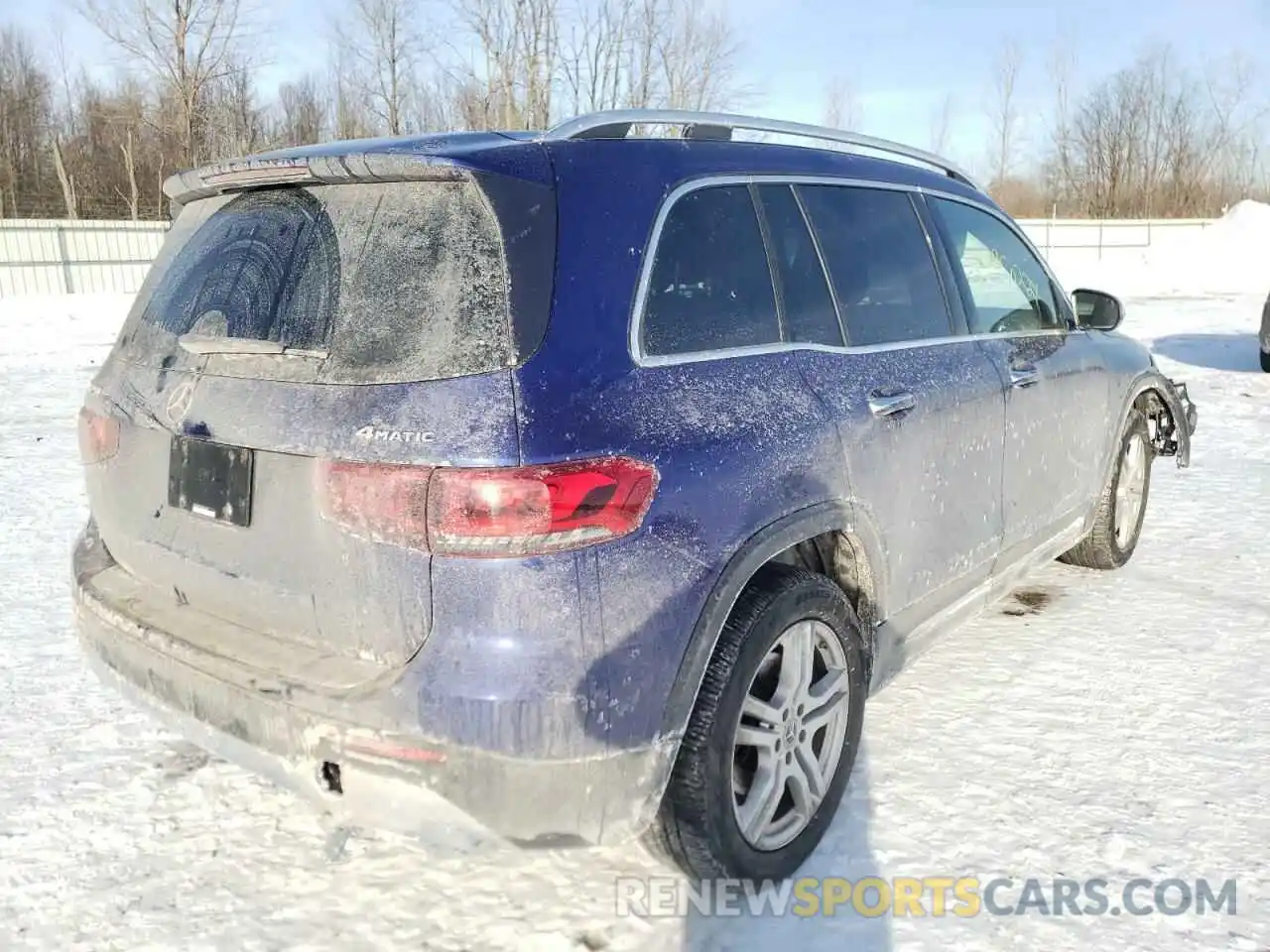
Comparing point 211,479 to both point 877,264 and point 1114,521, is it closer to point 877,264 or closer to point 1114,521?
point 877,264

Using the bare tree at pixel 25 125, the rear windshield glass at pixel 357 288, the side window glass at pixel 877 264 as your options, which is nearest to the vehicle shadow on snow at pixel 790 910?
the rear windshield glass at pixel 357 288

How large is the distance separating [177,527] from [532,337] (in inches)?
41.6

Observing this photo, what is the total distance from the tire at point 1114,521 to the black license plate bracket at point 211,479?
385 centimetres

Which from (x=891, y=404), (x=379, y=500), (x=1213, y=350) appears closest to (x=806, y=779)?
(x=891, y=404)

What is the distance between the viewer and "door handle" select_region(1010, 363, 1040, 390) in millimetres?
3598

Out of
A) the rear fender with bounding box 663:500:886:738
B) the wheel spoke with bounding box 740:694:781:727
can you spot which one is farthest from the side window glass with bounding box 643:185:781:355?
the wheel spoke with bounding box 740:694:781:727

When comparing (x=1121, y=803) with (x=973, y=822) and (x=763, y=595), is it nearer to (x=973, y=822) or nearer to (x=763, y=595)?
(x=973, y=822)

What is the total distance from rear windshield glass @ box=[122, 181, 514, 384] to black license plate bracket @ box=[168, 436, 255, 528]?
7.4 inches

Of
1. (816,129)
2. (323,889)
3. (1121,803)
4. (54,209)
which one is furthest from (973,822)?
(54,209)

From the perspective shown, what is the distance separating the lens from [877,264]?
317 cm

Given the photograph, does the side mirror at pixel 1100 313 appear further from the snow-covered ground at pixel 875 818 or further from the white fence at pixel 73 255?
the white fence at pixel 73 255

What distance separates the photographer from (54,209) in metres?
37.3

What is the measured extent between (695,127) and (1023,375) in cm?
175

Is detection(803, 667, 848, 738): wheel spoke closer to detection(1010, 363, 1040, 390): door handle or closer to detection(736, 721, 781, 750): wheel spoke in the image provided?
detection(736, 721, 781, 750): wheel spoke
